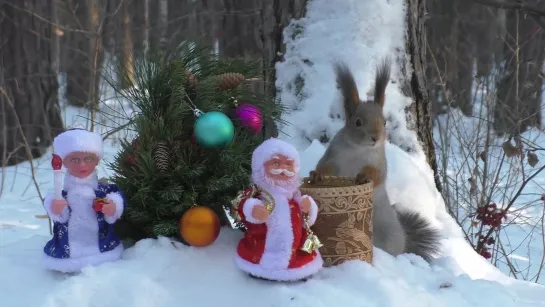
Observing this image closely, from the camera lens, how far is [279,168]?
1410 mm

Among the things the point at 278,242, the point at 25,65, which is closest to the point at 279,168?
the point at 278,242

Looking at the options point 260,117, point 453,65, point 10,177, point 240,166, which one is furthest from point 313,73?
point 453,65

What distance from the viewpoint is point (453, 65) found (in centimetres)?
611

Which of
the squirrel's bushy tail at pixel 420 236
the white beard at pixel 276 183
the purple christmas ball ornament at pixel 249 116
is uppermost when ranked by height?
the purple christmas ball ornament at pixel 249 116

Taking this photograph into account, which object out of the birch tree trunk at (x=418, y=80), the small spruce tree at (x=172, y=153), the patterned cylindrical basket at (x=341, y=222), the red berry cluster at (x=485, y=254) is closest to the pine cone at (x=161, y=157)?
the small spruce tree at (x=172, y=153)

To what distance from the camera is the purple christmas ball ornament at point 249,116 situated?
5.41 ft

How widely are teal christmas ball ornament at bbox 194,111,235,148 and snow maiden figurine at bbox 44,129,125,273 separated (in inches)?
10.1

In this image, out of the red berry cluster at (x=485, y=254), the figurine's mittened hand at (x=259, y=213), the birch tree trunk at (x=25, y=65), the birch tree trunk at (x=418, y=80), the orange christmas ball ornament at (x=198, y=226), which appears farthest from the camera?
the birch tree trunk at (x=25, y=65)

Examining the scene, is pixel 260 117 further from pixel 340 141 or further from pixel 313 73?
pixel 313 73

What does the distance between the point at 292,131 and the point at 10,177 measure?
313cm

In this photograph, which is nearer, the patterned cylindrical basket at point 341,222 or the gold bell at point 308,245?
the gold bell at point 308,245

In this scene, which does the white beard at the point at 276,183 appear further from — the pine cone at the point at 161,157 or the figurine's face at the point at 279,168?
the pine cone at the point at 161,157

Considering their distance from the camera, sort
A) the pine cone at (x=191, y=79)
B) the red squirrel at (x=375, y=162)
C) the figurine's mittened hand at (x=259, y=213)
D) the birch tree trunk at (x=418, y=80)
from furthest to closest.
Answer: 1. the birch tree trunk at (x=418, y=80)
2. the red squirrel at (x=375, y=162)
3. the pine cone at (x=191, y=79)
4. the figurine's mittened hand at (x=259, y=213)

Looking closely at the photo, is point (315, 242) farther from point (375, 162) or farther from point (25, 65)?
point (25, 65)
